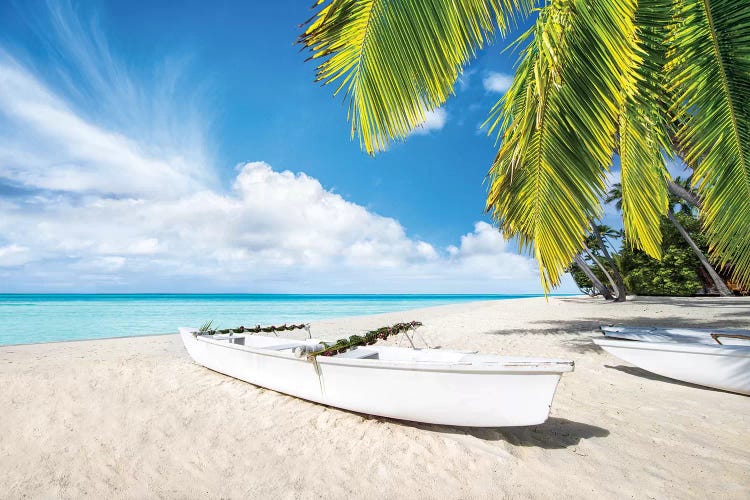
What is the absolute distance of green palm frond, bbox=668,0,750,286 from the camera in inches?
125

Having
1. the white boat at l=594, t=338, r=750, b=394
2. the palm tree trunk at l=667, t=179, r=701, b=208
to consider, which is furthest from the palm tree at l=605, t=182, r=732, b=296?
the white boat at l=594, t=338, r=750, b=394

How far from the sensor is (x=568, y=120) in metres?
3.36

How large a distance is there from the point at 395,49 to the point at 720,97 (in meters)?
2.97

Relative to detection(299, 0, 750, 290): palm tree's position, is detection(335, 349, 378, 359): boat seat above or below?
below

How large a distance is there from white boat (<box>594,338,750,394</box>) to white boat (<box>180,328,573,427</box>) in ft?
9.96

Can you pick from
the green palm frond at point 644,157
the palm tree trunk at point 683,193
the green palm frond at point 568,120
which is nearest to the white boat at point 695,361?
the green palm frond at point 644,157

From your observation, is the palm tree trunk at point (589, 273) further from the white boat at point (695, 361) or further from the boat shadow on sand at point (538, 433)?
the boat shadow on sand at point (538, 433)

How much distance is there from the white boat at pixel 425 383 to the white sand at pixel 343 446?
1.02ft

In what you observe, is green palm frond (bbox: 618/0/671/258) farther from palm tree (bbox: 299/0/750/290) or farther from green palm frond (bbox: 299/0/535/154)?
green palm frond (bbox: 299/0/535/154)

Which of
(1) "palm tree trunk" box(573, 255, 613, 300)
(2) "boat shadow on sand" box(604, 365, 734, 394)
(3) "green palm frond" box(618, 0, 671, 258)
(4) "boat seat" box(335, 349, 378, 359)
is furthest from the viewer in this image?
(1) "palm tree trunk" box(573, 255, 613, 300)

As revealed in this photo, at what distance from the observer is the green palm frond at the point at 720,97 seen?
318 centimetres

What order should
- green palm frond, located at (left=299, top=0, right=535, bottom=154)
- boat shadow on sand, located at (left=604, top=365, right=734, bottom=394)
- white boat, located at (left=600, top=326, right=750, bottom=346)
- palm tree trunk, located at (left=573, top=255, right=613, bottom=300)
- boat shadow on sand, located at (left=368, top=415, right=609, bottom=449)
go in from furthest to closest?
palm tree trunk, located at (left=573, top=255, right=613, bottom=300), white boat, located at (left=600, top=326, right=750, bottom=346), boat shadow on sand, located at (left=604, top=365, right=734, bottom=394), boat shadow on sand, located at (left=368, top=415, right=609, bottom=449), green palm frond, located at (left=299, top=0, right=535, bottom=154)

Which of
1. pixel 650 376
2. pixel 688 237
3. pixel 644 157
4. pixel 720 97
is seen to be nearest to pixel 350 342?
pixel 644 157

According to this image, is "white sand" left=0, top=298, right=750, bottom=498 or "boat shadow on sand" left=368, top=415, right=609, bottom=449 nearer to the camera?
"white sand" left=0, top=298, right=750, bottom=498
